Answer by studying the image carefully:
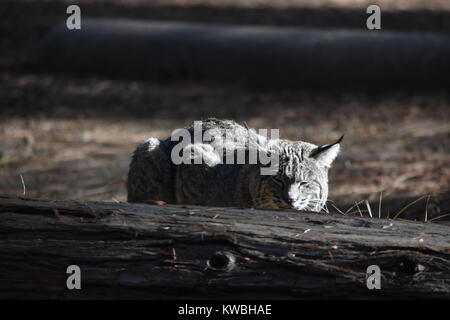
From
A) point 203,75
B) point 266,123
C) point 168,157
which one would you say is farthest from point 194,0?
point 168,157

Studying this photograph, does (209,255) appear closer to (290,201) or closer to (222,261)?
(222,261)

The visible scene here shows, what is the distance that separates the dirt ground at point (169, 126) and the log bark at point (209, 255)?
355 centimetres

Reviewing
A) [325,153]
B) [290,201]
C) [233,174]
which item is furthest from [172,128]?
[290,201]

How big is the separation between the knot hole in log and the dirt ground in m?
3.78

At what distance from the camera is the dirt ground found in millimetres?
8391

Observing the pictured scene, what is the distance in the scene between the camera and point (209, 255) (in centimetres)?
367

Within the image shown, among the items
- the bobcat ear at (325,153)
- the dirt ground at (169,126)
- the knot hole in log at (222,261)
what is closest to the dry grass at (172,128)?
the dirt ground at (169,126)

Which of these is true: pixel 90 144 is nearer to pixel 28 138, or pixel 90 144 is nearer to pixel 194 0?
pixel 28 138

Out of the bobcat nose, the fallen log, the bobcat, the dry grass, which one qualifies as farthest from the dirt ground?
the bobcat nose

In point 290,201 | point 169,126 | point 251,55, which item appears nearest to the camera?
point 290,201

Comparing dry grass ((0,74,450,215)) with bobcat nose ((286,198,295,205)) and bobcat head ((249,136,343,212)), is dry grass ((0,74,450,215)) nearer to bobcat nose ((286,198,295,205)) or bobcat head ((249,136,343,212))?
bobcat head ((249,136,343,212))

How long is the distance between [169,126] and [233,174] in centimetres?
542

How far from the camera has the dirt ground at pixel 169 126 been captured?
330 inches

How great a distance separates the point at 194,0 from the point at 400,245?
1423cm
